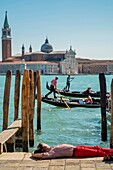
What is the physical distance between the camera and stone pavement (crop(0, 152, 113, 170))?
427cm

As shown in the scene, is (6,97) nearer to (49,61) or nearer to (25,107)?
(25,107)

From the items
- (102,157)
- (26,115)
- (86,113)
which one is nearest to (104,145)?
(26,115)

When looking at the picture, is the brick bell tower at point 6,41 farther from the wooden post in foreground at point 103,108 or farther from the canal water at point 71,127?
the wooden post in foreground at point 103,108

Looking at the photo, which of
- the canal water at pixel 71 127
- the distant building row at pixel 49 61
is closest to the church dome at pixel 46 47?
the distant building row at pixel 49 61

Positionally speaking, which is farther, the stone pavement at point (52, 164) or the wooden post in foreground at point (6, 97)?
the wooden post in foreground at point (6, 97)

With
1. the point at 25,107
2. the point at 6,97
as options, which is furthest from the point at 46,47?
the point at 25,107

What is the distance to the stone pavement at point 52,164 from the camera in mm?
4273

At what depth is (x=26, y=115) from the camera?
6.03 m

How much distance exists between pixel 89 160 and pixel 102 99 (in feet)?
8.08

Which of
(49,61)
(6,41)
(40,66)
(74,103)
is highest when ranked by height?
(6,41)

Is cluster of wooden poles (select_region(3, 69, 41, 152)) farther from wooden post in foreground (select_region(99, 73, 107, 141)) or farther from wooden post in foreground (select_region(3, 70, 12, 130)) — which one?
wooden post in foreground (select_region(99, 73, 107, 141))

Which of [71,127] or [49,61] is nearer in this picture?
[71,127]

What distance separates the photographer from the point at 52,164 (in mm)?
4438

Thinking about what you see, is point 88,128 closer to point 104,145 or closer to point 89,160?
point 104,145
